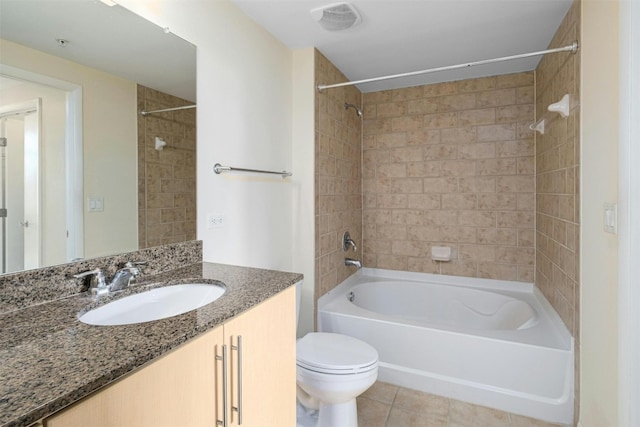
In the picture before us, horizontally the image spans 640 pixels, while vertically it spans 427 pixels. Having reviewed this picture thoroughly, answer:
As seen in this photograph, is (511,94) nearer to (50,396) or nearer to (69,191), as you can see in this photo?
(69,191)

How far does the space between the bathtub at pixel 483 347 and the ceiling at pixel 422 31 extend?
6.09 ft

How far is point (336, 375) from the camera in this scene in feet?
5.22

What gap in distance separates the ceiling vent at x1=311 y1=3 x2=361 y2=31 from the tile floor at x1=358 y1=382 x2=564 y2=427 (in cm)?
233

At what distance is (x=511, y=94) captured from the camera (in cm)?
283

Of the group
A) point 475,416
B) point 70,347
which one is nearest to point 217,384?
point 70,347

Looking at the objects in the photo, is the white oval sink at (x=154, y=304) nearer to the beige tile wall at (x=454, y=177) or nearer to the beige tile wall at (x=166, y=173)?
the beige tile wall at (x=166, y=173)

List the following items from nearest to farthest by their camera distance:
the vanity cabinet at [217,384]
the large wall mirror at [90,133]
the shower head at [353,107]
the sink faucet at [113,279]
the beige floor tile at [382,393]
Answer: the vanity cabinet at [217,384] → the large wall mirror at [90,133] → the sink faucet at [113,279] → the beige floor tile at [382,393] → the shower head at [353,107]

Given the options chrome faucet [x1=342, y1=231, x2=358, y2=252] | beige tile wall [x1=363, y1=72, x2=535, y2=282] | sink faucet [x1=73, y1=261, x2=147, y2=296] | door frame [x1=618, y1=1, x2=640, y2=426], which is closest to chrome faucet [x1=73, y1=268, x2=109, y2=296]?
sink faucet [x1=73, y1=261, x2=147, y2=296]

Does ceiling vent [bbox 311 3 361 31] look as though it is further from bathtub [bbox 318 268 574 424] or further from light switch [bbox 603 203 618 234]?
bathtub [bbox 318 268 574 424]

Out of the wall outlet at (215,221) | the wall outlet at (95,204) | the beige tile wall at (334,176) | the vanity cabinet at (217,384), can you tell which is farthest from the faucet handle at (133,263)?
the beige tile wall at (334,176)

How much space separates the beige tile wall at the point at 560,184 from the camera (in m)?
1.75

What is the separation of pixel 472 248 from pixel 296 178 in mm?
1777

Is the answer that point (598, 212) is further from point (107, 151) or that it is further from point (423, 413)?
point (107, 151)

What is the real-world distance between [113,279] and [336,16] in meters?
1.80
